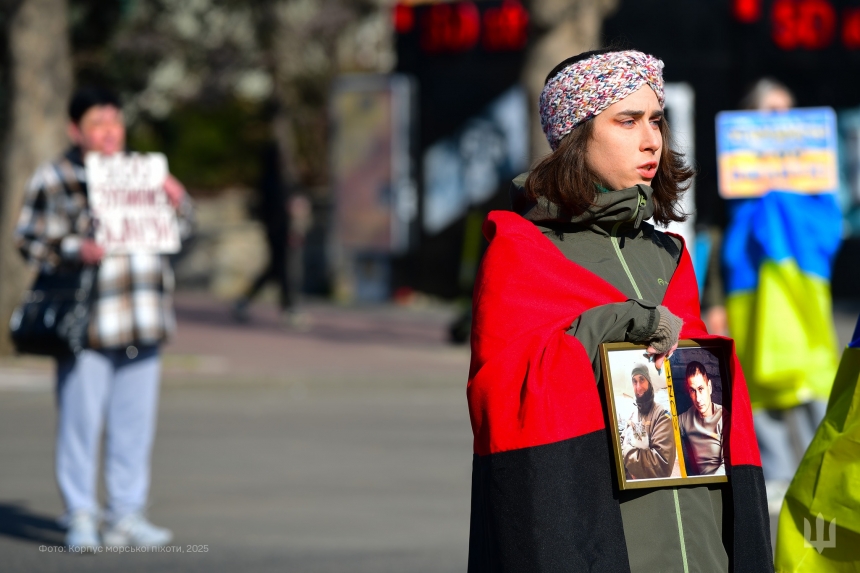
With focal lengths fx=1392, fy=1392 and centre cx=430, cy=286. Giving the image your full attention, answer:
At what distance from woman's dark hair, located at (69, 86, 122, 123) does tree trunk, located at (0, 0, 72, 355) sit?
24.4 ft

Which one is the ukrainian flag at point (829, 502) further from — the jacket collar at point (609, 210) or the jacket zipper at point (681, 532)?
the jacket collar at point (609, 210)

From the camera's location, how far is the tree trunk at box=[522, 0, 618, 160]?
13789 mm

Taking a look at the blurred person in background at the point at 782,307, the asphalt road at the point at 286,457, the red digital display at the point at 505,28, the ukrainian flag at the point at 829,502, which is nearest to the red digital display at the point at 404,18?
the red digital display at the point at 505,28

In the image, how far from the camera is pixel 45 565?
6207 millimetres

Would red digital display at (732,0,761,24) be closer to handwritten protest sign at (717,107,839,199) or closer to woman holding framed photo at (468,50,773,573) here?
handwritten protest sign at (717,107,839,199)

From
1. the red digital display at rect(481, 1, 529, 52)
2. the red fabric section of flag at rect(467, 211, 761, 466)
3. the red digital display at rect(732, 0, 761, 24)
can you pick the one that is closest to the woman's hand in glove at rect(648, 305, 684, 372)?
the red fabric section of flag at rect(467, 211, 761, 466)

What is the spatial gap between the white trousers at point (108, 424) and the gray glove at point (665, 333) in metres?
4.19

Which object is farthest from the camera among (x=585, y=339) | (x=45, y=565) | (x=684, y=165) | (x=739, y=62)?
(x=739, y=62)

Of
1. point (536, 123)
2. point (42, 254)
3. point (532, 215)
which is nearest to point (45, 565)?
point (42, 254)

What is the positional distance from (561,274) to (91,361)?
13.3 ft

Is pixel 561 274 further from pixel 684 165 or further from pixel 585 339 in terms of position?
pixel 684 165

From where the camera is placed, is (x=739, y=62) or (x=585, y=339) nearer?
(x=585, y=339)

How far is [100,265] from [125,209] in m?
0.29

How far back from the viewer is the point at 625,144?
2.87 metres
